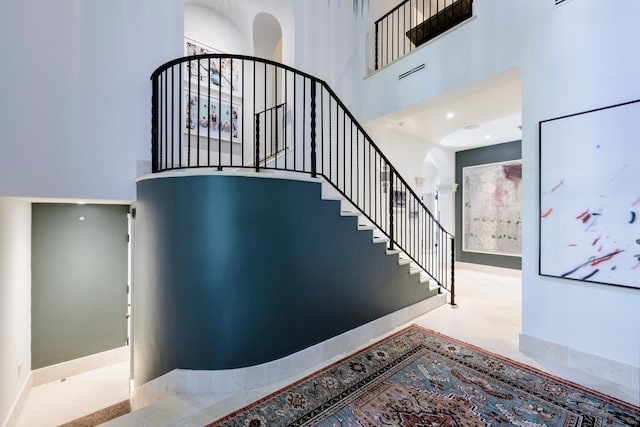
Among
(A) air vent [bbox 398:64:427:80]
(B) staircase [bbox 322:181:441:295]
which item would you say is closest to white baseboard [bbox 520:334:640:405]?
(B) staircase [bbox 322:181:441:295]

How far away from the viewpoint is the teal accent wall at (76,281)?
3.68m

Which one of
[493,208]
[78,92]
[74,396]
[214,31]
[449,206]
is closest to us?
[78,92]

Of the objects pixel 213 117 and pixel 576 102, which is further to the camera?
pixel 213 117

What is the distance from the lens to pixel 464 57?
3.49 metres

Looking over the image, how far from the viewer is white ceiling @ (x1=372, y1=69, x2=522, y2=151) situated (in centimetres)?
367

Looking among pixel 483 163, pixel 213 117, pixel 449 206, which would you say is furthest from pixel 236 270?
pixel 483 163

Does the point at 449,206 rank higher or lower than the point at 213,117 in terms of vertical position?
lower

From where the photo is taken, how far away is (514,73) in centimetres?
315

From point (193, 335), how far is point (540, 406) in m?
2.65

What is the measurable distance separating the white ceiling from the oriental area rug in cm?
301

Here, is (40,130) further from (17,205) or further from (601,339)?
(601,339)

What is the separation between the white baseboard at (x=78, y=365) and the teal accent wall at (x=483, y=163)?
285 inches

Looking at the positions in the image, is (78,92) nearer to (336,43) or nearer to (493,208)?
(336,43)

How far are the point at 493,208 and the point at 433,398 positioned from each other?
5680mm
